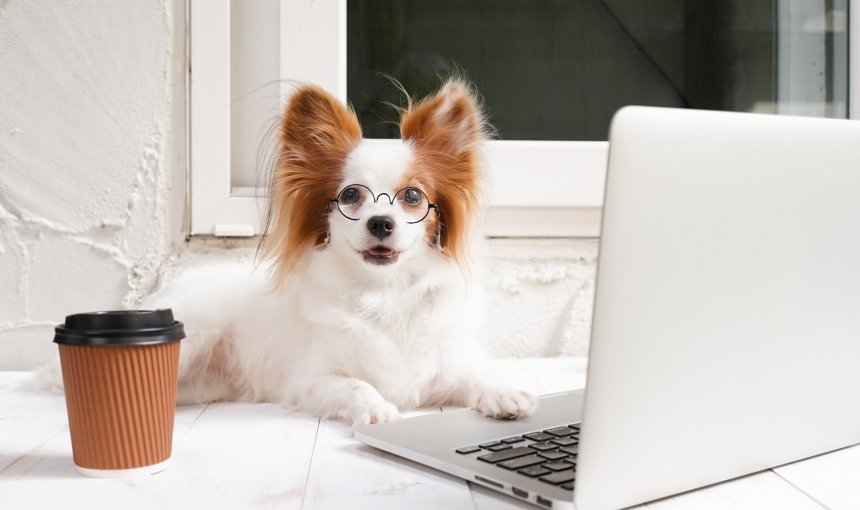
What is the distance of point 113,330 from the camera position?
0.86m

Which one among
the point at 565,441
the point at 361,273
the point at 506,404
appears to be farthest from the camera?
the point at 361,273

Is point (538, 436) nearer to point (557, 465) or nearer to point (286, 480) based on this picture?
point (557, 465)

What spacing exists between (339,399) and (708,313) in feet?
2.24

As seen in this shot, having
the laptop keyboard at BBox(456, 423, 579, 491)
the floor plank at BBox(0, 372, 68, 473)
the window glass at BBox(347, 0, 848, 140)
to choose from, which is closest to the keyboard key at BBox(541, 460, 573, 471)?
the laptop keyboard at BBox(456, 423, 579, 491)

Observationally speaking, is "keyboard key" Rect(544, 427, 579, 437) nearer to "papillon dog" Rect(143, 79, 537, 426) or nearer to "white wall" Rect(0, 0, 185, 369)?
"papillon dog" Rect(143, 79, 537, 426)

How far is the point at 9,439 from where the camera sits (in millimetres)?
1101

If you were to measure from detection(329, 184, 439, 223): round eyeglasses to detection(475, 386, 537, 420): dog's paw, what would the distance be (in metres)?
0.34

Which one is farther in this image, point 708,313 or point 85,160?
point 85,160

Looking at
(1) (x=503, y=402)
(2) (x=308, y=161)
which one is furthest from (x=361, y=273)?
(1) (x=503, y=402)

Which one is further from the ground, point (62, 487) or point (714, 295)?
point (714, 295)

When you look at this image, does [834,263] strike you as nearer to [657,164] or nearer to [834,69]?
[657,164]

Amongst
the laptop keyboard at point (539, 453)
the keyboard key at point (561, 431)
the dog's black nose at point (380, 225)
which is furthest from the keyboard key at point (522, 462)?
the dog's black nose at point (380, 225)

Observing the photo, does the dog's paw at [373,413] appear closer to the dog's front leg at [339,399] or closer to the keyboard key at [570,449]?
the dog's front leg at [339,399]

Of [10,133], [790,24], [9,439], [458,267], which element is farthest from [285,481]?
[790,24]
